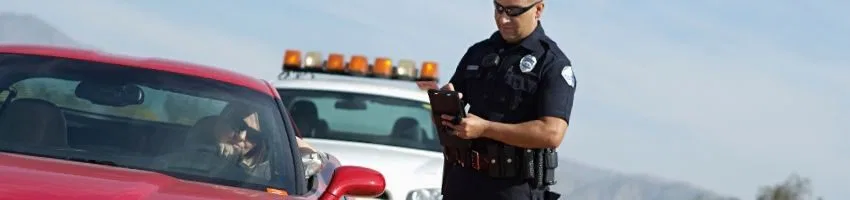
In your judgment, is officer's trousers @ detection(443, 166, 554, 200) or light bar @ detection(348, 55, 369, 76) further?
light bar @ detection(348, 55, 369, 76)

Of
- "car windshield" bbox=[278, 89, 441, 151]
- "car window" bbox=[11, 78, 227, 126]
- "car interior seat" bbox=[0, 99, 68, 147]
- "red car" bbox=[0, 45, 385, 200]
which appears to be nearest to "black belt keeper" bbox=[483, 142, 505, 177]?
"red car" bbox=[0, 45, 385, 200]

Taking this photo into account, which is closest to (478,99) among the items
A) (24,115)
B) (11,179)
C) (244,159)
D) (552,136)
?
(552,136)

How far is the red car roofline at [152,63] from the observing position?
810 cm

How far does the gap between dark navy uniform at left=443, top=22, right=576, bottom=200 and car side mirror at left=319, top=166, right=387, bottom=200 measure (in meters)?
0.67

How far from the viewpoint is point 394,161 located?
12789 mm

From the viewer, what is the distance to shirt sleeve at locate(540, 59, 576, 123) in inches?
315

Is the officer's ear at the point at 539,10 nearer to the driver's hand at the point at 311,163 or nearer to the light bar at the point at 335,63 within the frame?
the driver's hand at the point at 311,163

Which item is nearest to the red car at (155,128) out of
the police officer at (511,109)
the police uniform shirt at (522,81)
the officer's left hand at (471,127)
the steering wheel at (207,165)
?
the steering wheel at (207,165)

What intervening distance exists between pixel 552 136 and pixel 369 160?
476cm

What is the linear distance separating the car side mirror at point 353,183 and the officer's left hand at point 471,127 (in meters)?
0.43

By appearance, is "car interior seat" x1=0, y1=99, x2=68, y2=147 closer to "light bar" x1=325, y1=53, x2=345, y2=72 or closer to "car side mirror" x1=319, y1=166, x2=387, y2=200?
"car side mirror" x1=319, y1=166, x2=387, y2=200

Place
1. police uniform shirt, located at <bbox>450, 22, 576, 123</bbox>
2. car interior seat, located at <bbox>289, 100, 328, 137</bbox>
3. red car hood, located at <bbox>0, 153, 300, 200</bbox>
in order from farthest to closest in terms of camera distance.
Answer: car interior seat, located at <bbox>289, 100, 328, 137</bbox> → police uniform shirt, located at <bbox>450, 22, 576, 123</bbox> → red car hood, located at <bbox>0, 153, 300, 200</bbox>

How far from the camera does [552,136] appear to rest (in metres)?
8.01

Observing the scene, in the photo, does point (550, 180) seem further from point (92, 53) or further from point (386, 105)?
point (386, 105)
